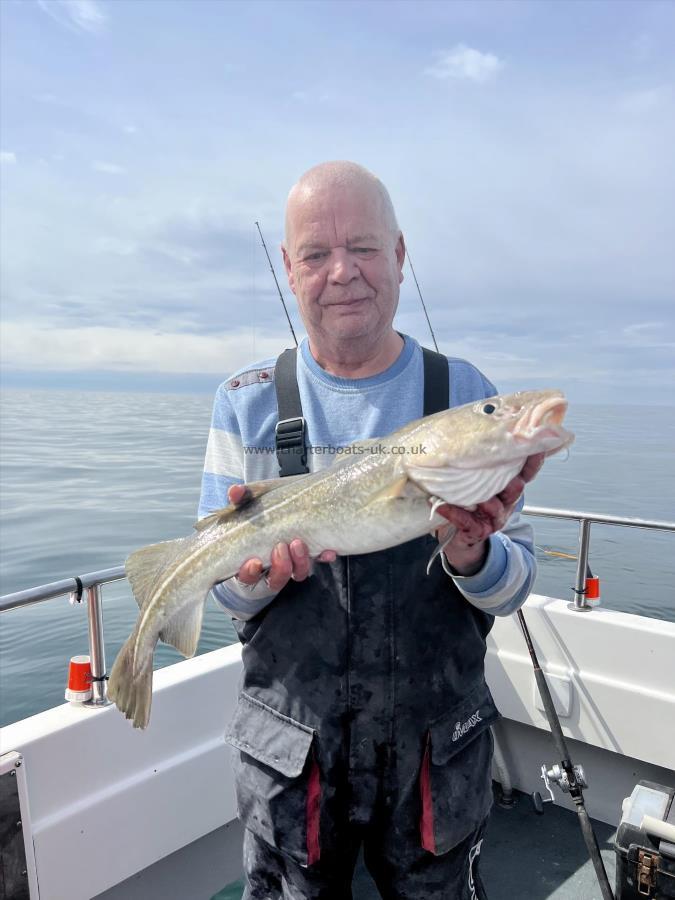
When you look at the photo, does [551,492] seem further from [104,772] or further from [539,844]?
[104,772]

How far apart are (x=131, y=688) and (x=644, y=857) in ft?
7.47

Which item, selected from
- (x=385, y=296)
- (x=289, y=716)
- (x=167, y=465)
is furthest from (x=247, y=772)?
(x=167, y=465)

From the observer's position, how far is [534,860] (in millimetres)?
3855

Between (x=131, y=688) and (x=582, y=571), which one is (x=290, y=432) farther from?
(x=582, y=571)

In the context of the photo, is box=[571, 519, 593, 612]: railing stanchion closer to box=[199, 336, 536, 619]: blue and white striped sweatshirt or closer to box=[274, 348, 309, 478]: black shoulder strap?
box=[199, 336, 536, 619]: blue and white striped sweatshirt

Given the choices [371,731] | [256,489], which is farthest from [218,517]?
[371,731]

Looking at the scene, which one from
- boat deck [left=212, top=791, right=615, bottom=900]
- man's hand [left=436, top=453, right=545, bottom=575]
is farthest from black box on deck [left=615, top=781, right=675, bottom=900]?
man's hand [left=436, top=453, right=545, bottom=575]

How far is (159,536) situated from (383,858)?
34.5ft

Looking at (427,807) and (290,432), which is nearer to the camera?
(427,807)

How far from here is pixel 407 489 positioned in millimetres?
2055

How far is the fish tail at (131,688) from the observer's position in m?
2.19

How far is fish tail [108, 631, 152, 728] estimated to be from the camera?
2.19m

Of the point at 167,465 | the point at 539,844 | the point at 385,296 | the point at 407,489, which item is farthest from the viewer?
the point at 167,465

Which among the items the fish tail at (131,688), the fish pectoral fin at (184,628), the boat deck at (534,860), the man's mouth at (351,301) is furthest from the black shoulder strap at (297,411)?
the boat deck at (534,860)
